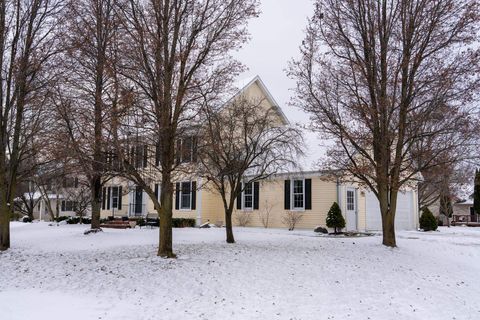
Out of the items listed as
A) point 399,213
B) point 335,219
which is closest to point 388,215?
point 335,219

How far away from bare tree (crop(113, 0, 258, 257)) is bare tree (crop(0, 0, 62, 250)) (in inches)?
158

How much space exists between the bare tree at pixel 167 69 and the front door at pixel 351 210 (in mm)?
12216

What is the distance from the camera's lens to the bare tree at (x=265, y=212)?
2467 centimetres

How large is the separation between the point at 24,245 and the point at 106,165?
6411mm

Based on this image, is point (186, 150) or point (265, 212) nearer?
point (186, 150)

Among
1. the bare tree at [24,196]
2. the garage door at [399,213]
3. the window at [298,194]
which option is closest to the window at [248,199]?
the window at [298,194]

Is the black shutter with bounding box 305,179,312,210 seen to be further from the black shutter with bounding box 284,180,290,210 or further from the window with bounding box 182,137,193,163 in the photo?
the window with bounding box 182,137,193,163

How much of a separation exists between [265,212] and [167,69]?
46.8 ft

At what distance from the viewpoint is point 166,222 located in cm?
1230

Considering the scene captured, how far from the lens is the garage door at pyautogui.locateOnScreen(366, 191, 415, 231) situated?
2441 cm

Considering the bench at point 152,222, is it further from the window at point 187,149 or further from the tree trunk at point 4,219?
the window at point 187,149

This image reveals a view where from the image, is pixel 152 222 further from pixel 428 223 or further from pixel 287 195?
pixel 428 223

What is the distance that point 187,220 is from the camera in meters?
25.7

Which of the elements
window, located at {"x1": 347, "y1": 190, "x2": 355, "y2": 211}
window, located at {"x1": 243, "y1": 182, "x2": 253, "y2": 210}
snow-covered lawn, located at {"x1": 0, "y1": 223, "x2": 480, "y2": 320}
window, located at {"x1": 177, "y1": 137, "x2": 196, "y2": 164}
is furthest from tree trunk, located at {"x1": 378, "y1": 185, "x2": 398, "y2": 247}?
window, located at {"x1": 243, "y1": 182, "x2": 253, "y2": 210}
